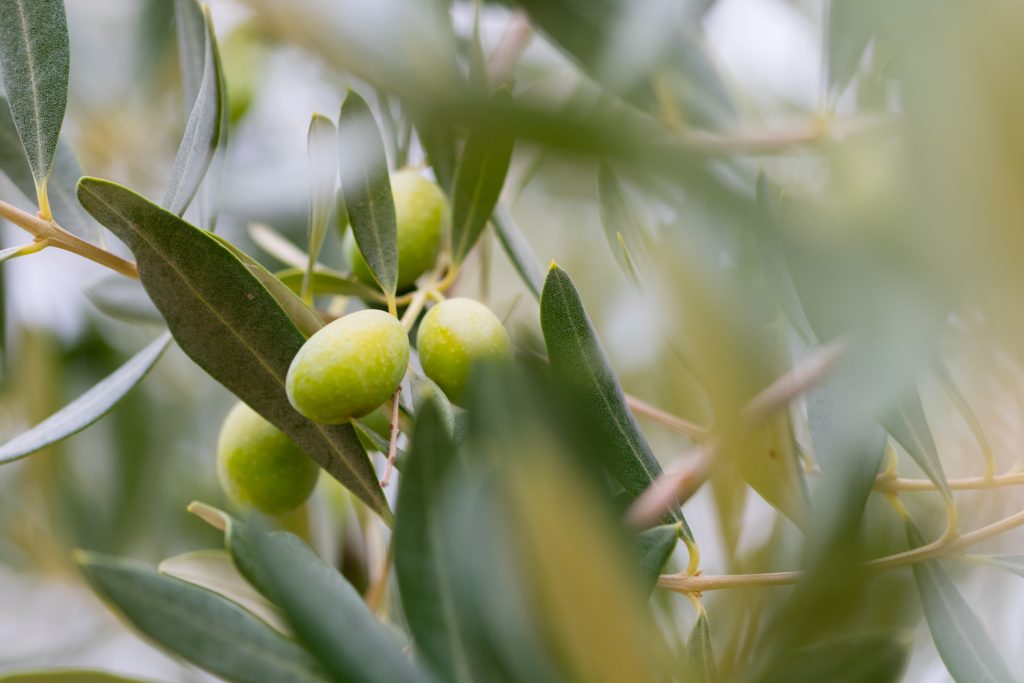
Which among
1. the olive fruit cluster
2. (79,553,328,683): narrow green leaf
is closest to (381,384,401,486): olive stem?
the olive fruit cluster

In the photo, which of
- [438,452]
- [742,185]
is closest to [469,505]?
[438,452]

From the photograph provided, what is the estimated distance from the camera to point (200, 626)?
46 centimetres

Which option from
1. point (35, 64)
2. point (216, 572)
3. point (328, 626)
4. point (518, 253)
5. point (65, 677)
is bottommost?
point (216, 572)

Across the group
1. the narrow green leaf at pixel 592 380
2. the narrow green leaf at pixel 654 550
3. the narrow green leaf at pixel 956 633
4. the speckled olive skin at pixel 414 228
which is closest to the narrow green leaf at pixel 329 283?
the speckled olive skin at pixel 414 228

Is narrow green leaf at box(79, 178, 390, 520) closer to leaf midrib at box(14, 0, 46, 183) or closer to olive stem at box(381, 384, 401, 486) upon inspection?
olive stem at box(381, 384, 401, 486)

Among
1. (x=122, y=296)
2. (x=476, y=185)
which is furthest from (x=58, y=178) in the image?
(x=476, y=185)

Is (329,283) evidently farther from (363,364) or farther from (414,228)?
(363,364)

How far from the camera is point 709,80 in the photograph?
41.6 inches

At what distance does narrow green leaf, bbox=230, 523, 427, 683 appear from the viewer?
41cm

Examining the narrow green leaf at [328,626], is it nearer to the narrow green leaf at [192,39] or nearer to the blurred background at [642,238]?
the blurred background at [642,238]

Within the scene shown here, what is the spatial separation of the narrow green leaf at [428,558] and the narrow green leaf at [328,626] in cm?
2

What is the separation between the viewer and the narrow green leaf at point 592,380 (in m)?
0.53

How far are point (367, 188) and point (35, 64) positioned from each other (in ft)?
0.83

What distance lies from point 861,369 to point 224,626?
1.15 feet
